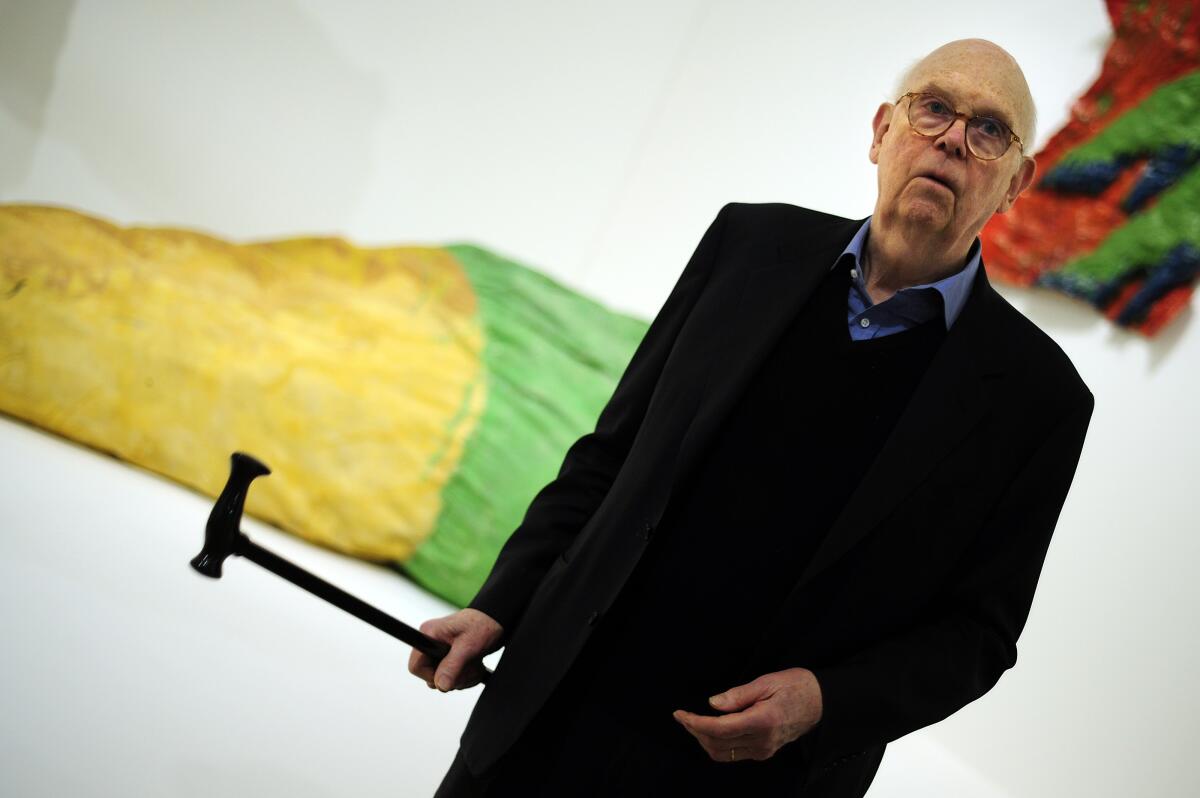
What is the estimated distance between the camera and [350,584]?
2.14 metres

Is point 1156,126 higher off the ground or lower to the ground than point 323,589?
higher

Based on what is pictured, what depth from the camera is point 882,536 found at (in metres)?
0.86

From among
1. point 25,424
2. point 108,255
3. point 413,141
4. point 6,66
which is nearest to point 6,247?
point 108,255

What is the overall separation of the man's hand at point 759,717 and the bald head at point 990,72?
575 millimetres

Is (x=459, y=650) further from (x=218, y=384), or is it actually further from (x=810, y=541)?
(x=218, y=384)

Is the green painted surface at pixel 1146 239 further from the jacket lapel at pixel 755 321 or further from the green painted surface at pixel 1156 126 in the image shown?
the jacket lapel at pixel 755 321

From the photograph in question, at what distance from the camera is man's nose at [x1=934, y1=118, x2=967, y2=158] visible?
3.13 feet

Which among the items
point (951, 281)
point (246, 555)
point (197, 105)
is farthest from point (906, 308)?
point (197, 105)

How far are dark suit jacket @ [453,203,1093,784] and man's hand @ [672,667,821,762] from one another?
0.02 m

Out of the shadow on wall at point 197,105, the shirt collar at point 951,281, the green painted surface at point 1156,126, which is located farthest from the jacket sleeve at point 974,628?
the shadow on wall at point 197,105

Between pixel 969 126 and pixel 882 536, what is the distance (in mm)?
406

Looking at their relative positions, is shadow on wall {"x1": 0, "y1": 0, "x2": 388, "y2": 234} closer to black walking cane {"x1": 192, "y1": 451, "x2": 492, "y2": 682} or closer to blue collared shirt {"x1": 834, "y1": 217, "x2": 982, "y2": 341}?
black walking cane {"x1": 192, "y1": 451, "x2": 492, "y2": 682}

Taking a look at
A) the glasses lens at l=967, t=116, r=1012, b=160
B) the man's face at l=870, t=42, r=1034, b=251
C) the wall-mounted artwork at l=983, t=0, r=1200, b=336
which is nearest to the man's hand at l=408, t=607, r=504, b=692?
the man's face at l=870, t=42, r=1034, b=251

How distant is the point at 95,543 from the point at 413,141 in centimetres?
219
